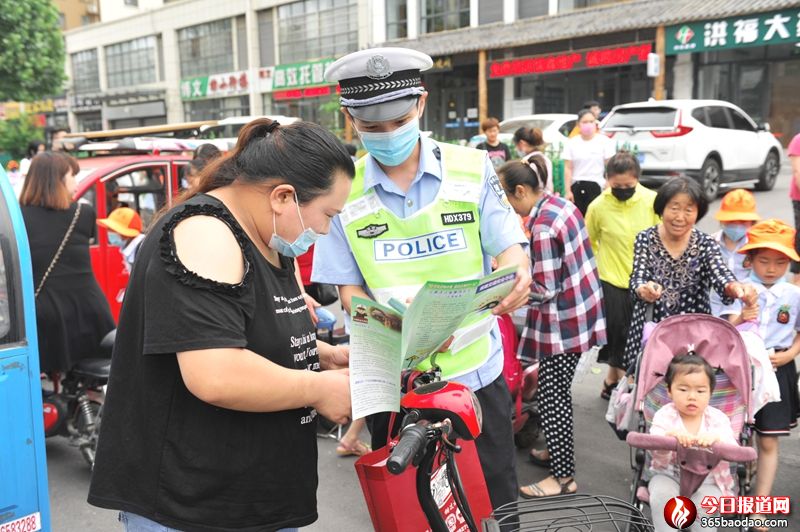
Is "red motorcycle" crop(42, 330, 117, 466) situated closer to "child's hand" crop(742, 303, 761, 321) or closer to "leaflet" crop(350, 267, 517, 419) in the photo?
"leaflet" crop(350, 267, 517, 419)

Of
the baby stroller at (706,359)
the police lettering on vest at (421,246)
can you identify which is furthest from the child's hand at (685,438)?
the police lettering on vest at (421,246)

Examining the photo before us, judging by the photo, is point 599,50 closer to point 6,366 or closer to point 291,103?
point 291,103

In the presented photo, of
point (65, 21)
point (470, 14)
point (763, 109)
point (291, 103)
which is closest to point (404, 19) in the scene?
point (470, 14)

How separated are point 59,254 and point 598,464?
337 centimetres

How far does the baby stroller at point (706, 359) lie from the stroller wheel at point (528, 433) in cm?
126

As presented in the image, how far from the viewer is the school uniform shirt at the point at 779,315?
3.34 m

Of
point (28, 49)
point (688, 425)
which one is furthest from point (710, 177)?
point (28, 49)

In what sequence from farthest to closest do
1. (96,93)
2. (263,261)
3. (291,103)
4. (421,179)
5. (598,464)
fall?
1. (96,93)
2. (291,103)
3. (598,464)
4. (421,179)
5. (263,261)

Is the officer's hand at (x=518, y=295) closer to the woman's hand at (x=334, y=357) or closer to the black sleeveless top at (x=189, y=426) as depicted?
the woman's hand at (x=334, y=357)

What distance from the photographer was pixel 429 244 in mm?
2197

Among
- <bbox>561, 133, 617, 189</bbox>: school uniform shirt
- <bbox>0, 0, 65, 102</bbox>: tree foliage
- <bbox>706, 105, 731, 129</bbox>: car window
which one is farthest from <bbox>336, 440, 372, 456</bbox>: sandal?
<bbox>0, 0, 65, 102</bbox>: tree foliage

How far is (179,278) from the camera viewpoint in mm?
1399

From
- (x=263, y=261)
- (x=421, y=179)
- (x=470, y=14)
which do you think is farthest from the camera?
(x=470, y=14)

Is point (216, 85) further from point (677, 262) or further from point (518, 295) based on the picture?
point (518, 295)
